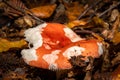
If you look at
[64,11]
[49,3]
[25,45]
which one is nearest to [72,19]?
[64,11]

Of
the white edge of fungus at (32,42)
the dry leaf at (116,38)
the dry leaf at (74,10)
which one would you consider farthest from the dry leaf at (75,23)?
the white edge of fungus at (32,42)

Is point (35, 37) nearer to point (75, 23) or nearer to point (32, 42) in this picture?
point (32, 42)

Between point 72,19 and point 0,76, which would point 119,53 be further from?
point 0,76

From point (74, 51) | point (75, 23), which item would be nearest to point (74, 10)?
point (75, 23)

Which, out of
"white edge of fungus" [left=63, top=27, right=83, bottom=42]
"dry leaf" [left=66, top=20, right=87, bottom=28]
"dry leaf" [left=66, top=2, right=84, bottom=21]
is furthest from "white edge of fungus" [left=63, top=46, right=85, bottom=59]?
"dry leaf" [left=66, top=2, right=84, bottom=21]

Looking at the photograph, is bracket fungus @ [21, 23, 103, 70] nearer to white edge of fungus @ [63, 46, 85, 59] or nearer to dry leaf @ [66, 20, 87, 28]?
white edge of fungus @ [63, 46, 85, 59]

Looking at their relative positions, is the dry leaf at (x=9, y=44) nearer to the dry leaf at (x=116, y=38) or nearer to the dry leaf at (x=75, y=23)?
the dry leaf at (x=75, y=23)
